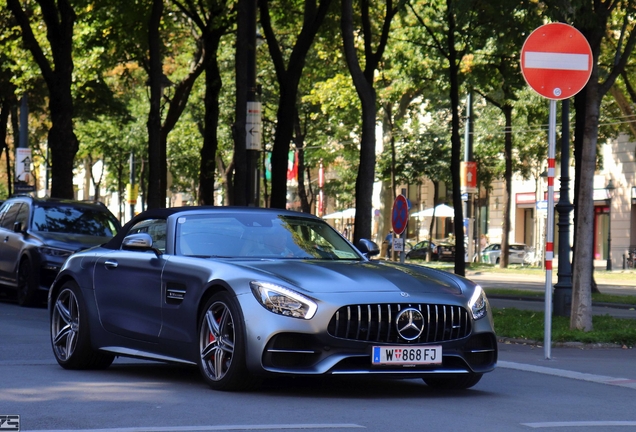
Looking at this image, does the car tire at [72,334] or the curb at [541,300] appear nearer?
the car tire at [72,334]

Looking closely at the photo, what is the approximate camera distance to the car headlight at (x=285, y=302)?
26.6ft

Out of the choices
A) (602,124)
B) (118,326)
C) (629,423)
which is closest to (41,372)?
(118,326)

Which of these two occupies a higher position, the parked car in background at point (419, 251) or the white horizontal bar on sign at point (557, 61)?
the white horizontal bar on sign at point (557, 61)

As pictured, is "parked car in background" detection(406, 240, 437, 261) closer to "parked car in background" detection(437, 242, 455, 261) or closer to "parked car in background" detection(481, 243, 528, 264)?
"parked car in background" detection(437, 242, 455, 261)

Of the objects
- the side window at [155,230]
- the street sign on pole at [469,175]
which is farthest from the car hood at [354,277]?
the street sign on pole at [469,175]

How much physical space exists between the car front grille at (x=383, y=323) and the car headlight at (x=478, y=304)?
0.27 meters

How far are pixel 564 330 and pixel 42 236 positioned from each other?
913 centimetres

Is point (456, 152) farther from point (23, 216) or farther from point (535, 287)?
point (23, 216)

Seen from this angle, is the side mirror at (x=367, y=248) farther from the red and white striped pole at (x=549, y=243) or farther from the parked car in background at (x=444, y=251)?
the parked car in background at (x=444, y=251)

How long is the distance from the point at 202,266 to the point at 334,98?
39668 millimetres

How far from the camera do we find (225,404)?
25.6ft

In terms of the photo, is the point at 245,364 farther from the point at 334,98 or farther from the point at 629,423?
the point at 334,98

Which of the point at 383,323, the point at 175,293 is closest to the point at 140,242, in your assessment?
the point at 175,293

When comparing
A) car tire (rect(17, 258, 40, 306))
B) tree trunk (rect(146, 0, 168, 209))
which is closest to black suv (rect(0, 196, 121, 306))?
car tire (rect(17, 258, 40, 306))
